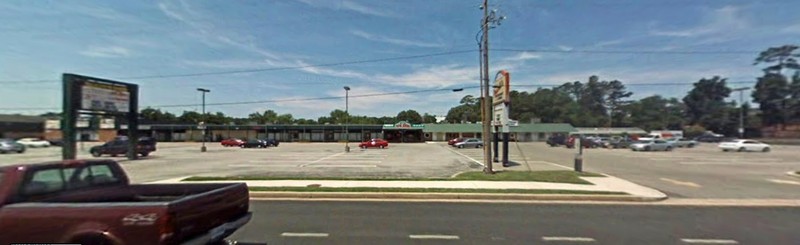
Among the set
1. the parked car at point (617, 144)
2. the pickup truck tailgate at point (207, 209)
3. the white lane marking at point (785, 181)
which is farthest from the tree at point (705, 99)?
the pickup truck tailgate at point (207, 209)

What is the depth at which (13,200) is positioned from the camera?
3.94 m

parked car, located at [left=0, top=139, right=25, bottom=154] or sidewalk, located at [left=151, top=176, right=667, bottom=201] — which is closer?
sidewalk, located at [left=151, top=176, right=667, bottom=201]

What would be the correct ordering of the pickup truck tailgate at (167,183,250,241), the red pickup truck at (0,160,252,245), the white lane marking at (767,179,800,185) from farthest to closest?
1. the white lane marking at (767,179,800,185)
2. the pickup truck tailgate at (167,183,250,241)
3. the red pickup truck at (0,160,252,245)

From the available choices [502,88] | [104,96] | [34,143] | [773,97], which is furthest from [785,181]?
[773,97]

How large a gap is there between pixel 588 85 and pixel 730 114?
39118mm

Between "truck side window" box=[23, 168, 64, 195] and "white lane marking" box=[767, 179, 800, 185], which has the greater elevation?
"truck side window" box=[23, 168, 64, 195]

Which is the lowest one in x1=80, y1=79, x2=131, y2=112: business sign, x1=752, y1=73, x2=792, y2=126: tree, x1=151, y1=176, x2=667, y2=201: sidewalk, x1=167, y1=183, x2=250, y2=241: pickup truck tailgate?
x1=151, y1=176, x2=667, y2=201: sidewalk

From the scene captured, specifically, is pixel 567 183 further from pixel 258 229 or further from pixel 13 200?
pixel 13 200

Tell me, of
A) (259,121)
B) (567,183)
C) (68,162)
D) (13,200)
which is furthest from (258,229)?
(259,121)

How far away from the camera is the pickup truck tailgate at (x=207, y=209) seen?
12.3ft

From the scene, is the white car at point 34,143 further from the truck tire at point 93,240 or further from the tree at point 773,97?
the tree at point 773,97

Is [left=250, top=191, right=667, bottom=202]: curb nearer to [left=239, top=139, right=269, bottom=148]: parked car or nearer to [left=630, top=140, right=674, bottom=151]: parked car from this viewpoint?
[left=630, top=140, right=674, bottom=151]: parked car

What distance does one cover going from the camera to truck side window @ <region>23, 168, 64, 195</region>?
414 centimetres

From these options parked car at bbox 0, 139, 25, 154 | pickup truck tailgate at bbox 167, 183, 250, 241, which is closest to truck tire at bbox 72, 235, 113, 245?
pickup truck tailgate at bbox 167, 183, 250, 241
